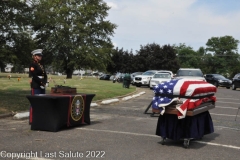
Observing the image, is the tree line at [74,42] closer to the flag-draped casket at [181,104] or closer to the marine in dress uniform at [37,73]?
the marine in dress uniform at [37,73]

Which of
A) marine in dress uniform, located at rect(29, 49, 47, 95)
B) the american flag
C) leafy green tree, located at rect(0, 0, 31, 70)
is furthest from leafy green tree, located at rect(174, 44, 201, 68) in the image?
the american flag

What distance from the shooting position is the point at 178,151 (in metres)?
6.68

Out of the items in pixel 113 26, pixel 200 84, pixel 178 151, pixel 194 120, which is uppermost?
pixel 113 26

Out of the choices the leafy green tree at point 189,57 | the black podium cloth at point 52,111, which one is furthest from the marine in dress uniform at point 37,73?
the leafy green tree at point 189,57

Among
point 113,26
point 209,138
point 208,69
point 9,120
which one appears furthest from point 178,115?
point 208,69

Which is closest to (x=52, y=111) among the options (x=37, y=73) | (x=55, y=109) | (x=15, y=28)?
(x=55, y=109)

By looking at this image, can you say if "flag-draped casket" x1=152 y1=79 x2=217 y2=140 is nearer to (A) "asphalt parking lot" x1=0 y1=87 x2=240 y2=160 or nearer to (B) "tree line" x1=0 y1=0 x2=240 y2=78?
(A) "asphalt parking lot" x1=0 y1=87 x2=240 y2=160

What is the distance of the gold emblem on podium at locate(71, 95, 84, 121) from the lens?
8648 millimetres

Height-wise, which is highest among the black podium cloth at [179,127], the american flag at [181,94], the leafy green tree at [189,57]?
the leafy green tree at [189,57]

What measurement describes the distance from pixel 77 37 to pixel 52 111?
154 ft

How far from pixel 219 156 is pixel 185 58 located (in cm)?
12313

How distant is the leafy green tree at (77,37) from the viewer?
52688mm

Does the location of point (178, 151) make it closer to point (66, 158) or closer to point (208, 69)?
point (66, 158)

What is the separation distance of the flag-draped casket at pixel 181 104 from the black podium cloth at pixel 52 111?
→ 2382 millimetres
